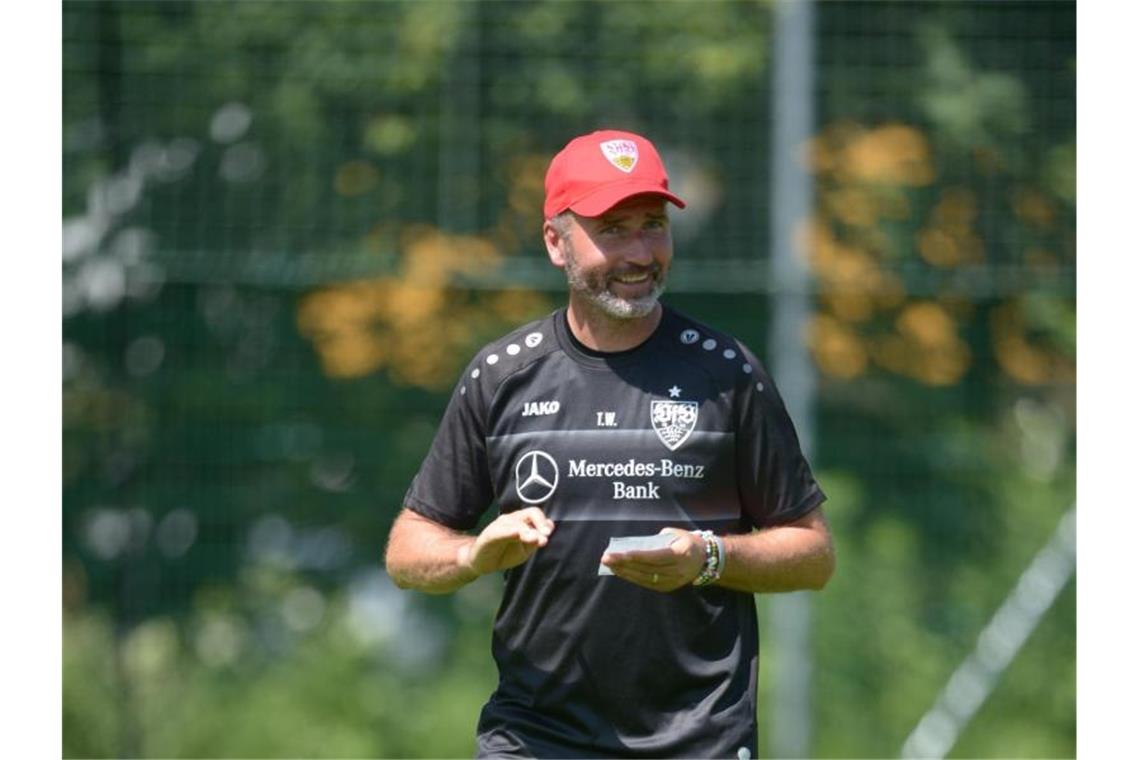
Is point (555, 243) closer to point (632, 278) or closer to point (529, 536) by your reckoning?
point (632, 278)

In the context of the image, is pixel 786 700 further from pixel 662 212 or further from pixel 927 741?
pixel 662 212

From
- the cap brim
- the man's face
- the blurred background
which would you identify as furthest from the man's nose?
the blurred background

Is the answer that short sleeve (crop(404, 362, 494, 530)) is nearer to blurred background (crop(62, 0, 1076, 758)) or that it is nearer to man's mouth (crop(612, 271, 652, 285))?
man's mouth (crop(612, 271, 652, 285))

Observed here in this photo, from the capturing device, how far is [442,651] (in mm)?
7453

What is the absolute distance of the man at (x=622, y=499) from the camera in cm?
397

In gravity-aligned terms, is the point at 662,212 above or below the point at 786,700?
above

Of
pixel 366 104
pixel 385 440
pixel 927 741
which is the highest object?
pixel 366 104

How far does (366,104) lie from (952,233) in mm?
2636

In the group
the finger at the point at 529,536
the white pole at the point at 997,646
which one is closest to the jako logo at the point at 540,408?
the finger at the point at 529,536

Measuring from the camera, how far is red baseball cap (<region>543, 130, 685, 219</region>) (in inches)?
157

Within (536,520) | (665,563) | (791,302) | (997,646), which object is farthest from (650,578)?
(997,646)

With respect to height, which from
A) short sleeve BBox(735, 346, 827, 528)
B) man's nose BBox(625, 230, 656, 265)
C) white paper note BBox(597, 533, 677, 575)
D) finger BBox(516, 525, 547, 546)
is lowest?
white paper note BBox(597, 533, 677, 575)

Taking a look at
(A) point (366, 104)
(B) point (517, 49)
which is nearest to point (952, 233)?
(B) point (517, 49)

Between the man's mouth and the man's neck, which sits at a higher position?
the man's mouth
